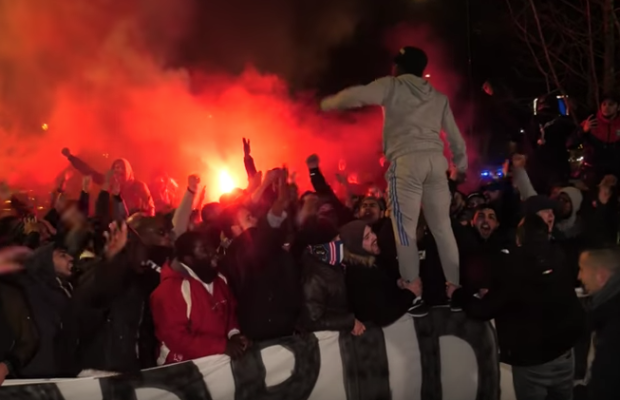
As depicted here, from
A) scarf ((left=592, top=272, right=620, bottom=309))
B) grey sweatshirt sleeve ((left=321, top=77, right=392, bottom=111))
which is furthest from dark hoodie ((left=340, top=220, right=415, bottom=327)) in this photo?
scarf ((left=592, top=272, right=620, bottom=309))

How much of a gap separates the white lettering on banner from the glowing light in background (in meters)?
7.94

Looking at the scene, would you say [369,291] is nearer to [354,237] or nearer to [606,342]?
[354,237]

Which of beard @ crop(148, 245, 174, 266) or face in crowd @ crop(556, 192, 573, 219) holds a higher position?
face in crowd @ crop(556, 192, 573, 219)

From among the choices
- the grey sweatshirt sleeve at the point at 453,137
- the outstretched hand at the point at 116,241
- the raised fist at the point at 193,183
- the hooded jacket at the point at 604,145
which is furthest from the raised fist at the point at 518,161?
the outstretched hand at the point at 116,241

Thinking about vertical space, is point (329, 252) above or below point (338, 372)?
above

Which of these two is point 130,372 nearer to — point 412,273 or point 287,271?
point 287,271

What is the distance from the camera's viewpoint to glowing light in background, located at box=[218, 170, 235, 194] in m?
11.9

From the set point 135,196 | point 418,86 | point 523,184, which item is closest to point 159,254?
point 418,86

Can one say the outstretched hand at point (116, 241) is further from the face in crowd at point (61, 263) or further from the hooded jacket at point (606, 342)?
the hooded jacket at point (606, 342)

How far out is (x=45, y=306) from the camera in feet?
11.9

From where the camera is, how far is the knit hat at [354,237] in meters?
4.23

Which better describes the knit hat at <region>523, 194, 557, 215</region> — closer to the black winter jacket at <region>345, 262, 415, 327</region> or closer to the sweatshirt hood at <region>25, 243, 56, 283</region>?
the black winter jacket at <region>345, 262, 415, 327</region>

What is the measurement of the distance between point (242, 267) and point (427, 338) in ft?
4.48

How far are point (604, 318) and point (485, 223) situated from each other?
157 centimetres
